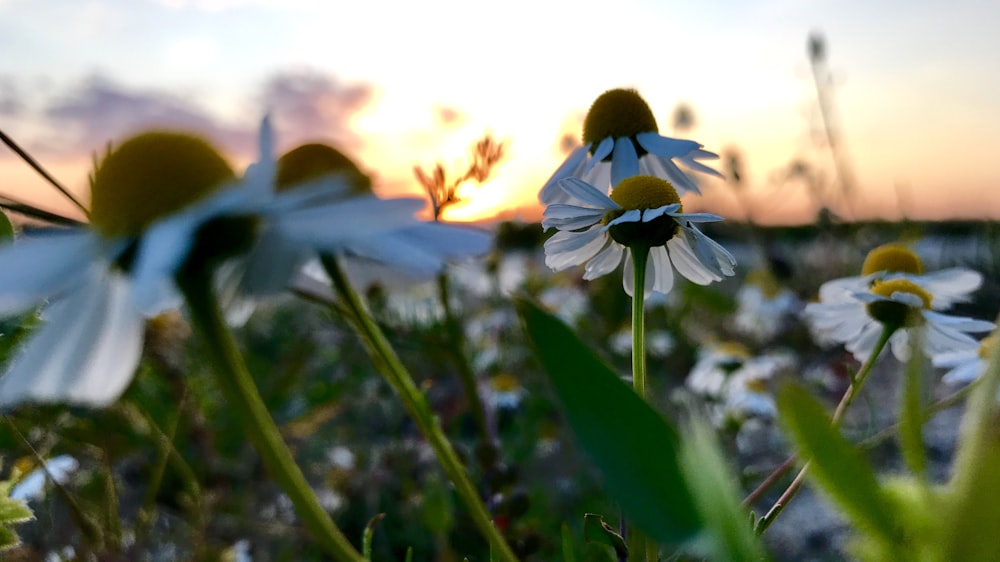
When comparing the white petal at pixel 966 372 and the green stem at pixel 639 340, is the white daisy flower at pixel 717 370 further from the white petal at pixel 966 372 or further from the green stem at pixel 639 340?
the green stem at pixel 639 340

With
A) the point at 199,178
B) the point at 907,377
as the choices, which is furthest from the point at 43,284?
the point at 907,377

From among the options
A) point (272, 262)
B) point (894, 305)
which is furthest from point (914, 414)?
point (894, 305)

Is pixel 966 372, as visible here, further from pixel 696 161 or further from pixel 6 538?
pixel 6 538

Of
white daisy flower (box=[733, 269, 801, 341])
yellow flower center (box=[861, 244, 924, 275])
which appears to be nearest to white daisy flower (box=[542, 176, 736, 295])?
yellow flower center (box=[861, 244, 924, 275])

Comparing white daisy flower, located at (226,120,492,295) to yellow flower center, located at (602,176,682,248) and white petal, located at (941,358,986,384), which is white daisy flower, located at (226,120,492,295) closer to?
yellow flower center, located at (602,176,682,248)

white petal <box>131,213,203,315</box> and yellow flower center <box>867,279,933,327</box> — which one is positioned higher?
white petal <box>131,213,203,315</box>

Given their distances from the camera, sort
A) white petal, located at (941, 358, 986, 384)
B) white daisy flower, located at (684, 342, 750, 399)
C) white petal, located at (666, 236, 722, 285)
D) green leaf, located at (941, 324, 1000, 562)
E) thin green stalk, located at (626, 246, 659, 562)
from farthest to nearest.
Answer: white daisy flower, located at (684, 342, 750, 399)
white petal, located at (941, 358, 986, 384)
white petal, located at (666, 236, 722, 285)
thin green stalk, located at (626, 246, 659, 562)
green leaf, located at (941, 324, 1000, 562)

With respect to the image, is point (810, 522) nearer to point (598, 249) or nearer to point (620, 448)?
point (598, 249)

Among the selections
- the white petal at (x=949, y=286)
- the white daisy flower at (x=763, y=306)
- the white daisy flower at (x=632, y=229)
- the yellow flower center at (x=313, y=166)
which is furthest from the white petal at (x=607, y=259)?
the white daisy flower at (x=763, y=306)
